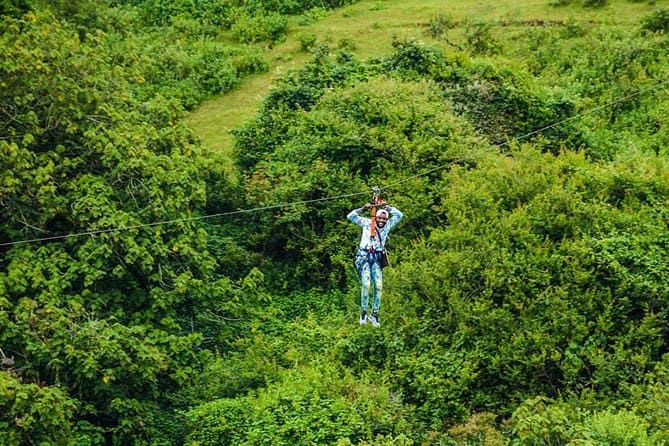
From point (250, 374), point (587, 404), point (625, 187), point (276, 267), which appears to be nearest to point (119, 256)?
point (250, 374)

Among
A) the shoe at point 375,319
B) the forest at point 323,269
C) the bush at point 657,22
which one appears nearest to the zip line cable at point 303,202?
the forest at point 323,269

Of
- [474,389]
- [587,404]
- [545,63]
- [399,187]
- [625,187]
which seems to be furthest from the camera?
[545,63]

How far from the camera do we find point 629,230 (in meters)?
16.5

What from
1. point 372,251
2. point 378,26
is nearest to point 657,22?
point 378,26

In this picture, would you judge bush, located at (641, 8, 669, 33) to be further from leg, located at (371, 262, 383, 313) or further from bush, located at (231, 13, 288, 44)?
leg, located at (371, 262, 383, 313)

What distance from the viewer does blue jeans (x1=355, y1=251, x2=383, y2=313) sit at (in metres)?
16.8

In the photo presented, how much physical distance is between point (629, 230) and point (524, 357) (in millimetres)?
2968

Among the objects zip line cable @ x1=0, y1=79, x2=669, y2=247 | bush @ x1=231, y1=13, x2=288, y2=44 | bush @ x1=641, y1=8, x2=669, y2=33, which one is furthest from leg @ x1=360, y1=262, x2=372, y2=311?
bush @ x1=231, y1=13, x2=288, y2=44

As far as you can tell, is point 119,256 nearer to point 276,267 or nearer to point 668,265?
point 276,267

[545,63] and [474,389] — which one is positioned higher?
[545,63]

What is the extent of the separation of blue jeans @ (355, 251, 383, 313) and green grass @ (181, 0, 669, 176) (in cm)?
931

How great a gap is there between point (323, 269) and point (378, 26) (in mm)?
12967

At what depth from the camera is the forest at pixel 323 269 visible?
14828 mm

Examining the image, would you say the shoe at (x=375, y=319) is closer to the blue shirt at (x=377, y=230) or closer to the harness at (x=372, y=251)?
the harness at (x=372, y=251)
